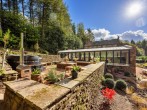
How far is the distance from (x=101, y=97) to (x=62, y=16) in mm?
19132

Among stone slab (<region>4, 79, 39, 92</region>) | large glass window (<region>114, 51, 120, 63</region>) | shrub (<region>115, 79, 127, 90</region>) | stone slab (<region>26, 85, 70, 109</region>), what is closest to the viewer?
stone slab (<region>26, 85, 70, 109</region>)

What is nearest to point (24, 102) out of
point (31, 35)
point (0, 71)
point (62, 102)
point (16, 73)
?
point (62, 102)

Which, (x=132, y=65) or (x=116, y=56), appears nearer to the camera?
(x=132, y=65)

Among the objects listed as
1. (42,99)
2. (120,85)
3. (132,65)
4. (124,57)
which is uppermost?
(124,57)

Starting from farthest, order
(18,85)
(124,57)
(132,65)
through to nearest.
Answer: (124,57) → (132,65) → (18,85)

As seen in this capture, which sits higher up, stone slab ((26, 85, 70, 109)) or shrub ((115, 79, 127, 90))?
stone slab ((26, 85, 70, 109))

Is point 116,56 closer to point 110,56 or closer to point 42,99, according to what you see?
point 110,56

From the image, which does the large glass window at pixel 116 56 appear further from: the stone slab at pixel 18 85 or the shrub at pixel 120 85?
the stone slab at pixel 18 85

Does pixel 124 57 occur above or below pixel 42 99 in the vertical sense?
above

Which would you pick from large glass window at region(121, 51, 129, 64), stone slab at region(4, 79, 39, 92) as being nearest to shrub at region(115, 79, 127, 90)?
large glass window at region(121, 51, 129, 64)

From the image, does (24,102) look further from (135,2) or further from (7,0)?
(7,0)

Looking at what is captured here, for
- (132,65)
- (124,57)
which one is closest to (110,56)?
(124,57)

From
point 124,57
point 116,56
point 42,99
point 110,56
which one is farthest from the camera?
point 110,56

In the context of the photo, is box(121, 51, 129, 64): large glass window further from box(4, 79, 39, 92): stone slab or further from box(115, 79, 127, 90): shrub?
box(4, 79, 39, 92): stone slab
